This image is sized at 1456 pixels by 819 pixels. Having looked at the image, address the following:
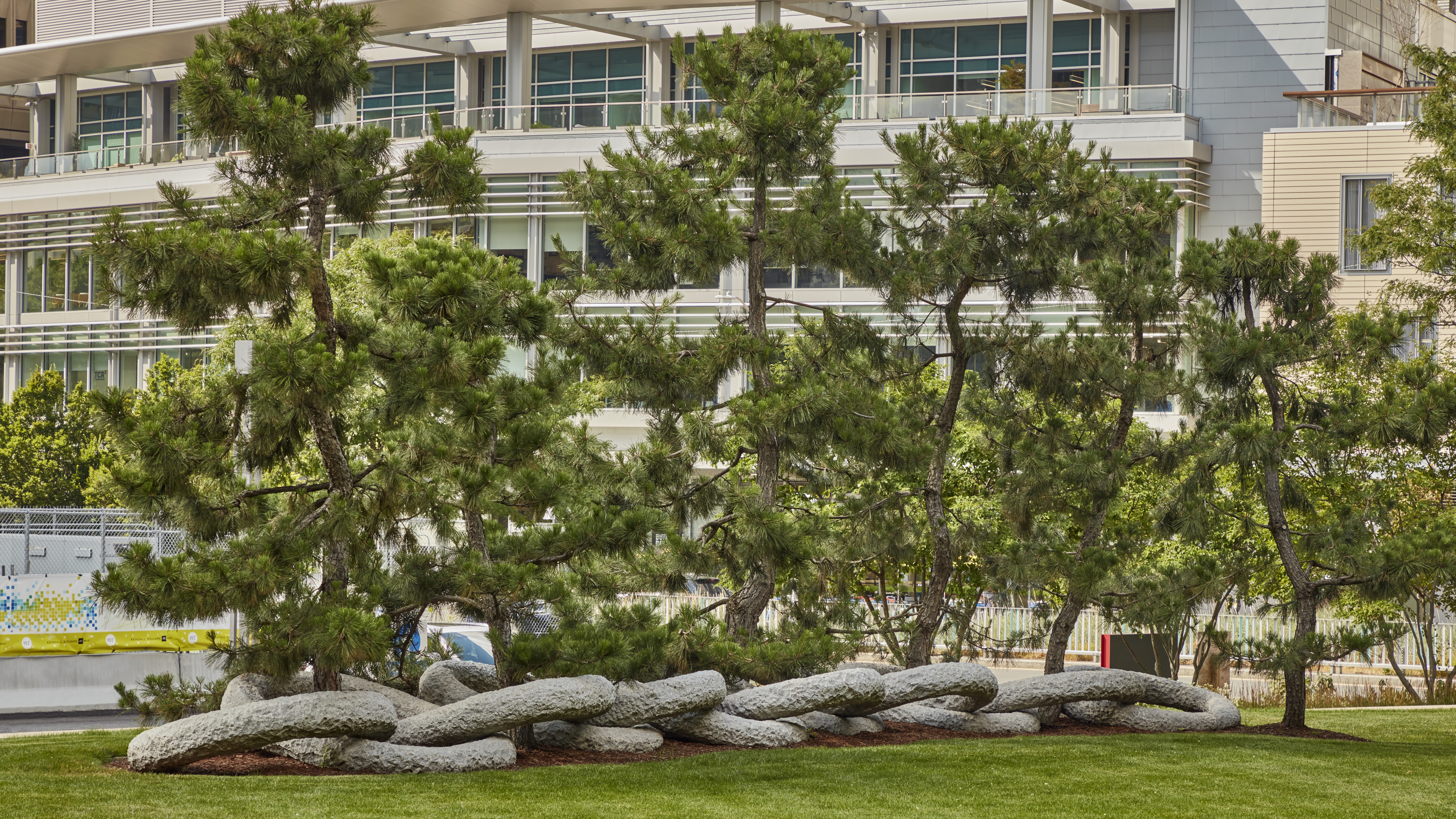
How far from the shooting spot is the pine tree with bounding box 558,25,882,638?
13.7 m

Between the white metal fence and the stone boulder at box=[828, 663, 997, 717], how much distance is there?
8.34 m

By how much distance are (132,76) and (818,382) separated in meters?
45.6

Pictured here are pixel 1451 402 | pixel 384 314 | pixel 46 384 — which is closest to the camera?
pixel 384 314

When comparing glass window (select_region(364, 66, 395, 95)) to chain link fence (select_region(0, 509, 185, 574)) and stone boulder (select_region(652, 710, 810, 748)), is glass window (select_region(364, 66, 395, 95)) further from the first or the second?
stone boulder (select_region(652, 710, 810, 748))

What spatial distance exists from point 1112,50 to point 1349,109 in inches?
336

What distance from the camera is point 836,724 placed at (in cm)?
1377

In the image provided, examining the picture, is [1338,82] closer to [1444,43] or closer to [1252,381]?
[1444,43]

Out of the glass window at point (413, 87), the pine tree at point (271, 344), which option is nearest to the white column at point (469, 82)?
the glass window at point (413, 87)

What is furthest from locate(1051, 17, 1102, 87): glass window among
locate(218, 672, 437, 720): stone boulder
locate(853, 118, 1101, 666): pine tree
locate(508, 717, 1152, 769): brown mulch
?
locate(218, 672, 437, 720): stone boulder

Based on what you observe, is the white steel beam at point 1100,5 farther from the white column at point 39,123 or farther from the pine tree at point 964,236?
the white column at point 39,123

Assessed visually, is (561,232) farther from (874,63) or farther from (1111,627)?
(1111,627)

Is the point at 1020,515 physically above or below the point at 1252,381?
below

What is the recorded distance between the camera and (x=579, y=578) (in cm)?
1220

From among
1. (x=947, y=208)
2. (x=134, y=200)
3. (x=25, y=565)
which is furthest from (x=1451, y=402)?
(x=134, y=200)
